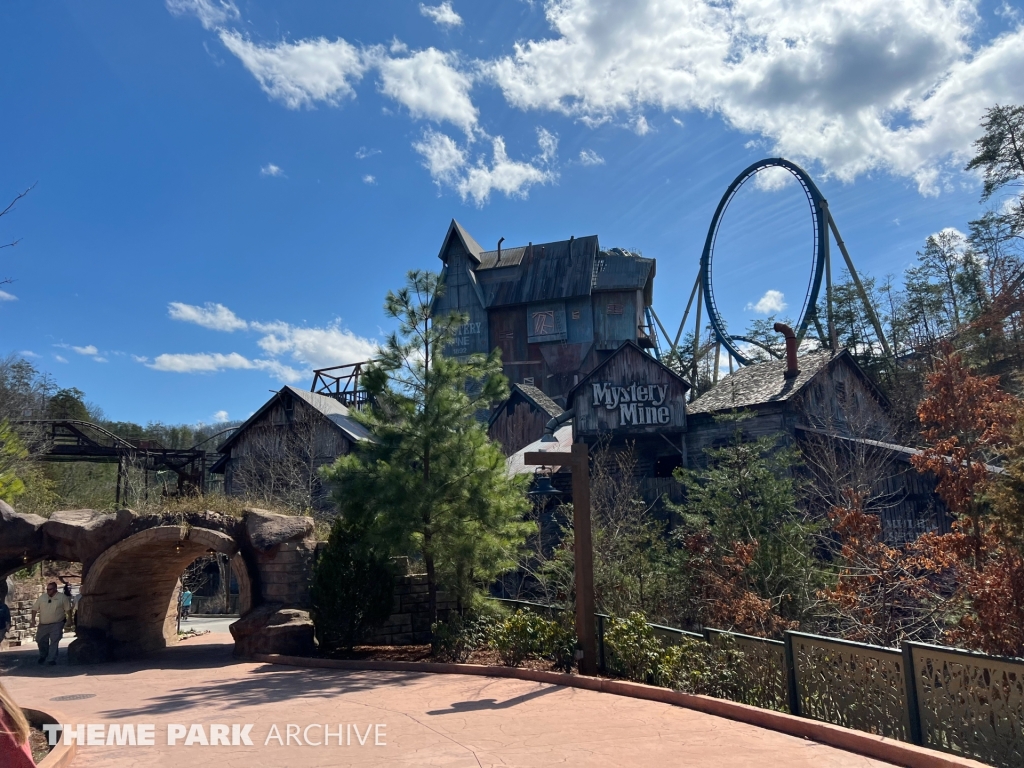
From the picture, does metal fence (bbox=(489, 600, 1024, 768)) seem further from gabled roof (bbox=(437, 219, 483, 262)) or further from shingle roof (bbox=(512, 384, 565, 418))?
gabled roof (bbox=(437, 219, 483, 262))

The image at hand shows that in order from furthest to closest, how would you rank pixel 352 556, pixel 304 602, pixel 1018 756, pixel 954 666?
pixel 304 602 < pixel 352 556 < pixel 954 666 < pixel 1018 756

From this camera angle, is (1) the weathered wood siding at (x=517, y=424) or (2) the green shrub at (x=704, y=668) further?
(1) the weathered wood siding at (x=517, y=424)

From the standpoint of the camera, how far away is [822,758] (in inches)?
207

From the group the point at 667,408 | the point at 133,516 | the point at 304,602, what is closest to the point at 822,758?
the point at 304,602

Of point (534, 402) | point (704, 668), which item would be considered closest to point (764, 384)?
point (534, 402)

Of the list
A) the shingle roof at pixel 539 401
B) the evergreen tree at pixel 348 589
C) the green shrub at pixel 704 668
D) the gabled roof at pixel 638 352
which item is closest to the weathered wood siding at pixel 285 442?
the shingle roof at pixel 539 401

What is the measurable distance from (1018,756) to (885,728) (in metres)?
0.99

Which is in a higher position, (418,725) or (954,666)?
(954,666)

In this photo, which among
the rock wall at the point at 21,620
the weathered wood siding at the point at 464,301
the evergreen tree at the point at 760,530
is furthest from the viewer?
the weathered wood siding at the point at 464,301

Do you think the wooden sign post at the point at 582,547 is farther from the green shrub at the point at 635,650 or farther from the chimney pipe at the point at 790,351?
the chimney pipe at the point at 790,351

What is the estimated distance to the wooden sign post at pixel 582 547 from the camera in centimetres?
858

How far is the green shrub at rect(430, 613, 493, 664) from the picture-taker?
10117mm

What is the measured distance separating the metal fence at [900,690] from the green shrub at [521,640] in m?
2.86

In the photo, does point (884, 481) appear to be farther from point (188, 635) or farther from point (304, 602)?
point (188, 635)
